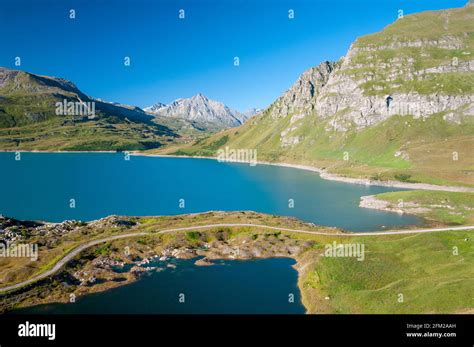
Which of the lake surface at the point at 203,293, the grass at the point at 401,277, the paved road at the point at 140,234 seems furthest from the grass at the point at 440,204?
the lake surface at the point at 203,293

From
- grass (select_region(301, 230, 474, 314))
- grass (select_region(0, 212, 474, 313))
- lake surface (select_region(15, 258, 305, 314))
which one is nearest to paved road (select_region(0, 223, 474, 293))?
grass (select_region(0, 212, 474, 313))

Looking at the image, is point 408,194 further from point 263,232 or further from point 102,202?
point 102,202

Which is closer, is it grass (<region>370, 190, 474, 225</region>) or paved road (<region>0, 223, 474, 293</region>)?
paved road (<region>0, 223, 474, 293</region>)

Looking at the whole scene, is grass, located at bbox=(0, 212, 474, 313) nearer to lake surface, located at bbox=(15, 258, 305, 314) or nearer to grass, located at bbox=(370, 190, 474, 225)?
lake surface, located at bbox=(15, 258, 305, 314)

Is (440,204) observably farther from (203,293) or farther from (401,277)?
(203,293)

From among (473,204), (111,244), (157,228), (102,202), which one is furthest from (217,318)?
(102,202)

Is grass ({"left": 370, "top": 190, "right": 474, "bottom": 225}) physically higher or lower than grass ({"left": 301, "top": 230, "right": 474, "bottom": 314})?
higher

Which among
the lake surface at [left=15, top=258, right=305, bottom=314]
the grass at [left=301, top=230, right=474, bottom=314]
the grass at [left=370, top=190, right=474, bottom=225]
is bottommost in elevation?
the lake surface at [left=15, top=258, right=305, bottom=314]

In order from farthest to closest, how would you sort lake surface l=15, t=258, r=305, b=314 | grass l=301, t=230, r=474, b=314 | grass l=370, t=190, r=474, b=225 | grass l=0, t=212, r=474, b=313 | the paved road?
1. grass l=370, t=190, r=474, b=225
2. the paved road
3. lake surface l=15, t=258, r=305, b=314
4. grass l=0, t=212, r=474, b=313
5. grass l=301, t=230, r=474, b=314

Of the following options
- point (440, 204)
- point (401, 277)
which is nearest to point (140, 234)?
point (401, 277)
